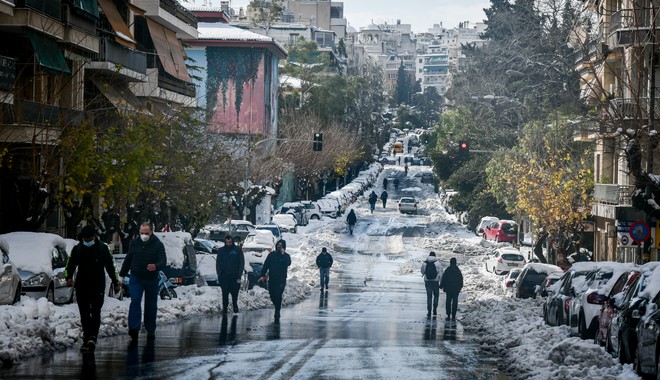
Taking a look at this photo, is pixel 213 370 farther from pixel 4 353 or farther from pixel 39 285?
pixel 39 285

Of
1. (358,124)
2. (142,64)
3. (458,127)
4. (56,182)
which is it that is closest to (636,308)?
(56,182)

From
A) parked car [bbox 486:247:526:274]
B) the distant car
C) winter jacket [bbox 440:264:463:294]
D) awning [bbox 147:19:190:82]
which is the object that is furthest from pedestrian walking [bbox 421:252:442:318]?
the distant car

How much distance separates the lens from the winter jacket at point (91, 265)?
16219 mm

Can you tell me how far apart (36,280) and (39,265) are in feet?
1.45

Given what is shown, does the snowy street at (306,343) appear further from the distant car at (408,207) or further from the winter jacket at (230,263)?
the distant car at (408,207)

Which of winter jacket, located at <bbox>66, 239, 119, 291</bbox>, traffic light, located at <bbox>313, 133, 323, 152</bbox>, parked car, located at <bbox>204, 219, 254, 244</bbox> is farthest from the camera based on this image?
parked car, located at <bbox>204, 219, 254, 244</bbox>

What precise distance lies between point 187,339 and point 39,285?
5244 millimetres

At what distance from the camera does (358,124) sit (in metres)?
153

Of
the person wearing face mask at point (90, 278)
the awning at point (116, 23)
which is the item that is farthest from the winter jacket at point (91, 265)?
the awning at point (116, 23)

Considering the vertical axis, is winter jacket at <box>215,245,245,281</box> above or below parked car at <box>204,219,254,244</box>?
below

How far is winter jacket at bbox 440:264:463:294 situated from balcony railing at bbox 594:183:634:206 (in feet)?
60.5

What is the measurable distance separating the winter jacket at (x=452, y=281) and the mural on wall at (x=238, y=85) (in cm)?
5752

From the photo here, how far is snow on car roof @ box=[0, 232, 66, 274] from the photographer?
2312cm

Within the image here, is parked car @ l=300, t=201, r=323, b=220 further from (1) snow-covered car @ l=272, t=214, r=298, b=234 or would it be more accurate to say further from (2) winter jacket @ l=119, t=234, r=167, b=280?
(2) winter jacket @ l=119, t=234, r=167, b=280
